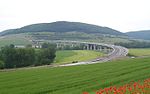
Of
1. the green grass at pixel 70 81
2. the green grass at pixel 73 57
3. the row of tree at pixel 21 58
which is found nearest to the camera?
the green grass at pixel 70 81

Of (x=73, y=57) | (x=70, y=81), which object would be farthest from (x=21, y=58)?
(x=70, y=81)

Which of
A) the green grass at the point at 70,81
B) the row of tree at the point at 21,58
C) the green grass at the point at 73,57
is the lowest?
the green grass at the point at 73,57

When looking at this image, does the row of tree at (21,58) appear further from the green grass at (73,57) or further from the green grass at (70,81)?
the green grass at (70,81)

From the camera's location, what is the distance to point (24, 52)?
318 ft

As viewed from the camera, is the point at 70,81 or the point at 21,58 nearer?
the point at 70,81

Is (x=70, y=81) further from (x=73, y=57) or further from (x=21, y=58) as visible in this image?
(x=73, y=57)

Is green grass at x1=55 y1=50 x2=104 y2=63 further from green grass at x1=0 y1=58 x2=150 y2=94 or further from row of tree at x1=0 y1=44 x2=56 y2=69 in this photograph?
green grass at x1=0 y1=58 x2=150 y2=94

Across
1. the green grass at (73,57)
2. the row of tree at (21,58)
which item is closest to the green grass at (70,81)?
the row of tree at (21,58)

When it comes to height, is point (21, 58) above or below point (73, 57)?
above

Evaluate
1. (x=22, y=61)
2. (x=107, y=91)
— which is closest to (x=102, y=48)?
(x=22, y=61)

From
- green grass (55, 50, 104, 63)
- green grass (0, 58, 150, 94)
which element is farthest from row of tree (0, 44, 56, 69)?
green grass (0, 58, 150, 94)

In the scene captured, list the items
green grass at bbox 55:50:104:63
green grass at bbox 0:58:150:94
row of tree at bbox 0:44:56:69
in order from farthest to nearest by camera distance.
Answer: green grass at bbox 55:50:104:63
row of tree at bbox 0:44:56:69
green grass at bbox 0:58:150:94

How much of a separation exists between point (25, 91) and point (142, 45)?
A: 176575 millimetres

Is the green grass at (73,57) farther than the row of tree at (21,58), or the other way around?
the green grass at (73,57)
